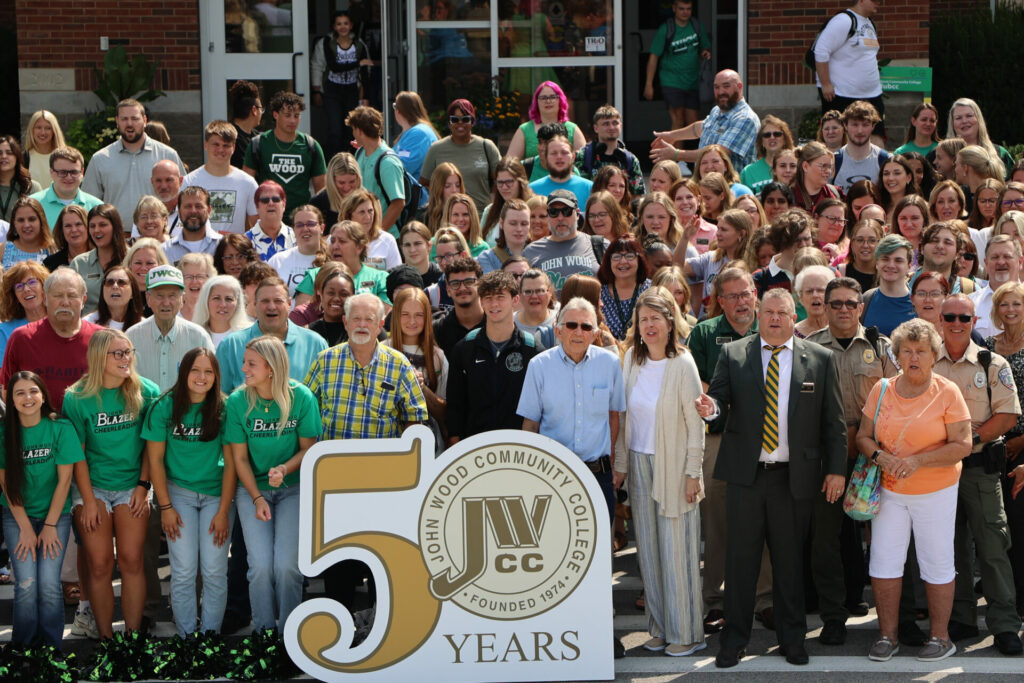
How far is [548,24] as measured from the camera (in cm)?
1548

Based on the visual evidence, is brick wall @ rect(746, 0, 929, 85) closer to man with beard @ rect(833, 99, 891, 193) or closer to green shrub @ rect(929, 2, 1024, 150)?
green shrub @ rect(929, 2, 1024, 150)

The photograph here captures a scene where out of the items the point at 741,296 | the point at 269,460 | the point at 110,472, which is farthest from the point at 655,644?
the point at 110,472

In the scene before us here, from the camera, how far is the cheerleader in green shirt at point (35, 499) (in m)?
7.12

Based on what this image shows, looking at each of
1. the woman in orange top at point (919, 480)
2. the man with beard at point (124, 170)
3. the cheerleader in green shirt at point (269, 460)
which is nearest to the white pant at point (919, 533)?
the woman in orange top at point (919, 480)

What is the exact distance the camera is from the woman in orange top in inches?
280

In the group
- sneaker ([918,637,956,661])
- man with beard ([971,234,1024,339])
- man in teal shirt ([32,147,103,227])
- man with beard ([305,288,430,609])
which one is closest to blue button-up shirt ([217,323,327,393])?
man with beard ([305,288,430,609])

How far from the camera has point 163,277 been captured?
807cm

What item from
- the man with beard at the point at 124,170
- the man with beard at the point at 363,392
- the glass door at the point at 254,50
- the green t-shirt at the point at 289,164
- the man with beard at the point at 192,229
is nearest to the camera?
the man with beard at the point at 363,392

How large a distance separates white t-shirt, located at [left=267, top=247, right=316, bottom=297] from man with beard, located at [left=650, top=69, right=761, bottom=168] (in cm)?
388

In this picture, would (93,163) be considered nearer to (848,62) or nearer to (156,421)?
(156,421)

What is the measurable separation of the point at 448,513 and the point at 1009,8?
12270 millimetres

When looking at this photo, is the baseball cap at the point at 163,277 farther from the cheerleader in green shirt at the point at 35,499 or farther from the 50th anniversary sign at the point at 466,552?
the 50th anniversary sign at the point at 466,552

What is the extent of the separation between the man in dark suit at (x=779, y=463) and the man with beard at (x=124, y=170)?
227 inches

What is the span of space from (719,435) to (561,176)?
11.8 feet
